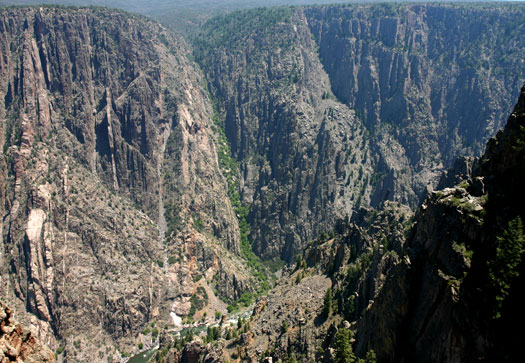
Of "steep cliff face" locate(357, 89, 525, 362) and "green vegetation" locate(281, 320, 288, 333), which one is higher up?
"steep cliff face" locate(357, 89, 525, 362)

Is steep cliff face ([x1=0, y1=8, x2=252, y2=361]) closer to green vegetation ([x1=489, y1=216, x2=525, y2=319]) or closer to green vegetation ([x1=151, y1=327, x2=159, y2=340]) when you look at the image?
green vegetation ([x1=151, y1=327, x2=159, y2=340])

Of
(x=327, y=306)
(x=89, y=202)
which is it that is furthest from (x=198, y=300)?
(x=327, y=306)

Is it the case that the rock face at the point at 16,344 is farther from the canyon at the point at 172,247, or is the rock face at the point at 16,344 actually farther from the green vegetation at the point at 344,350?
the green vegetation at the point at 344,350

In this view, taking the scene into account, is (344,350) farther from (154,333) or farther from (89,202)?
(89,202)

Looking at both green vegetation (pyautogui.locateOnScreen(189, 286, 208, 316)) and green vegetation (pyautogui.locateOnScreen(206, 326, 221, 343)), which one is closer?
green vegetation (pyautogui.locateOnScreen(206, 326, 221, 343))

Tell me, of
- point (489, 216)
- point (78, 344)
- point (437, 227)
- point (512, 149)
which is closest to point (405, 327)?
point (437, 227)

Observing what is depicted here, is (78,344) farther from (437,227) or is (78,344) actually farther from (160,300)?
(437,227)

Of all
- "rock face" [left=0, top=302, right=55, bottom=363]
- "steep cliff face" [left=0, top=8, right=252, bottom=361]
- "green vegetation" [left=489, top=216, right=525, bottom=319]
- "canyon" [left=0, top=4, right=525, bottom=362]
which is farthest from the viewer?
"steep cliff face" [left=0, top=8, right=252, bottom=361]

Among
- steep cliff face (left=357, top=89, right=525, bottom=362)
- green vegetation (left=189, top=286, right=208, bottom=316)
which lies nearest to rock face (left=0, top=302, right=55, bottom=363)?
steep cliff face (left=357, top=89, right=525, bottom=362)
